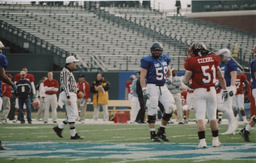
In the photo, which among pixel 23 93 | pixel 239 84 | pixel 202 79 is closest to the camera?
pixel 202 79

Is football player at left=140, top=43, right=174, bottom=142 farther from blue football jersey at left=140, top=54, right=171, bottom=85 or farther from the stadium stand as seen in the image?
the stadium stand

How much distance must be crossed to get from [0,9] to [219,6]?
58.4 ft

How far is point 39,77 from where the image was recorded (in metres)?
27.6

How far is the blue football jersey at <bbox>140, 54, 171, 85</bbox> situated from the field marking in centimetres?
153

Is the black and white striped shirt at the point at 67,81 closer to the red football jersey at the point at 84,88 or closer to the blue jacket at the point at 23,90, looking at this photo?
the blue jacket at the point at 23,90

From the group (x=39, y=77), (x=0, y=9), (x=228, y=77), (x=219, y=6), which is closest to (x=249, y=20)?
(x=219, y=6)

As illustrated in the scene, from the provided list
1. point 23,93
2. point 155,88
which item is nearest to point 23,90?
point 23,93

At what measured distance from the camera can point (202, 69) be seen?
32.3 ft

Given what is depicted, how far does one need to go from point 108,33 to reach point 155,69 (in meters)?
25.9

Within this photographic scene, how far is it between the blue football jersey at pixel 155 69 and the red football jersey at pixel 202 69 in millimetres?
1697

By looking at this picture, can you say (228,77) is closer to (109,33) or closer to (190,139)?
(190,139)

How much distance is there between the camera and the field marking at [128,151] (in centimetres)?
838

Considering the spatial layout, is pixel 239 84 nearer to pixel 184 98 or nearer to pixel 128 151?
pixel 184 98

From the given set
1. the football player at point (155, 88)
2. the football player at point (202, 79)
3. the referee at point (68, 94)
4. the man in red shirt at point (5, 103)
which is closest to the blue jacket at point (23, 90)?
the man in red shirt at point (5, 103)
